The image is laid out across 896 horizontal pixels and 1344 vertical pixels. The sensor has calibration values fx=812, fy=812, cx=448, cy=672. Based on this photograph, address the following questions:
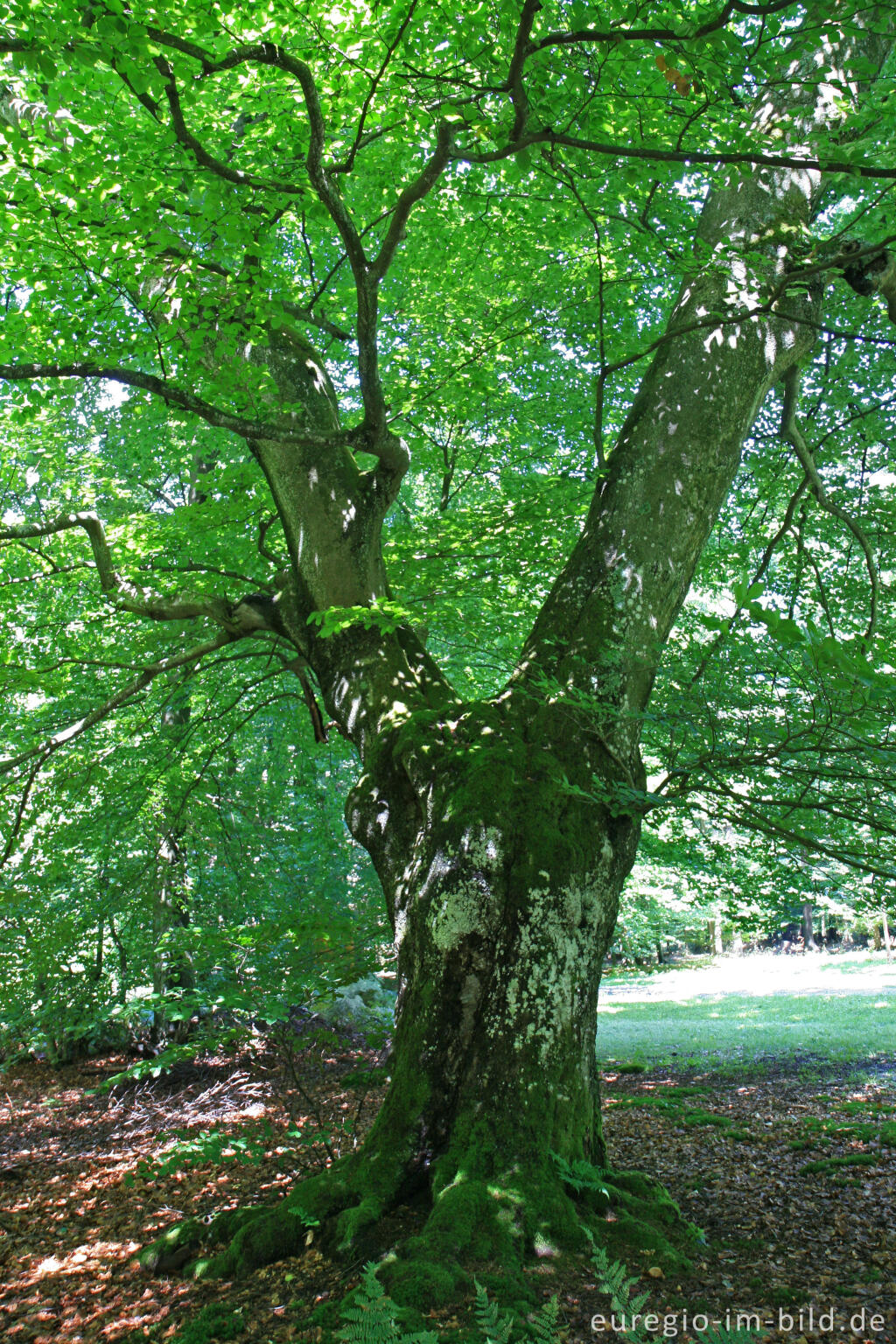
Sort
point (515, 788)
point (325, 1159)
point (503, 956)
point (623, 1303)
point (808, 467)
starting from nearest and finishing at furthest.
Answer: point (623, 1303), point (503, 956), point (515, 788), point (325, 1159), point (808, 467)

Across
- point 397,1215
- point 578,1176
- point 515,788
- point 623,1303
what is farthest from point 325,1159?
point 623,1303

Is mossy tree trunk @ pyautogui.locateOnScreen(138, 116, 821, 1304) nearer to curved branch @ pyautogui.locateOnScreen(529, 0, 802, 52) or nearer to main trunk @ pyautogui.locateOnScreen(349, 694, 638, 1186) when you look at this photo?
main trunk @ pyautogui.locateOnScreen(349, 694, 638, 1186)

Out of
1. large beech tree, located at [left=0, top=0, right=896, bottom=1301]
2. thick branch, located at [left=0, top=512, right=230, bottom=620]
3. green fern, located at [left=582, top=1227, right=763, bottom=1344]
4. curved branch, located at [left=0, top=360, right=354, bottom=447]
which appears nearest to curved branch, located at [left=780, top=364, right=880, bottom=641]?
large beech tree, located at [left=0, top=0, right=896, bottom=1301]

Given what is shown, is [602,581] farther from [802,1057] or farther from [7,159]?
[802,1057]

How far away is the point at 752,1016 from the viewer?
13922 mm

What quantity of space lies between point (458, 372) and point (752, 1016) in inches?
473

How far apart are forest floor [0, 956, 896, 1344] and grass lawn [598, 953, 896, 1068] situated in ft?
3.91

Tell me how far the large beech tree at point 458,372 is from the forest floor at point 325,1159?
333 mm

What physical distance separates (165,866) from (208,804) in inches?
27.5

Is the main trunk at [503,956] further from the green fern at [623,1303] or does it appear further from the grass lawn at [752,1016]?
the grass lawn at [752,1016]

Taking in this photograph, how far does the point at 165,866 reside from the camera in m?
7.56

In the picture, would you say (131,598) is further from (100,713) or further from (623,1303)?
(623,1303)

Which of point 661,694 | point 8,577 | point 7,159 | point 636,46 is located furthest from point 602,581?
point 8,577

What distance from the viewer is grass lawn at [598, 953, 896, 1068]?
34.0ft
